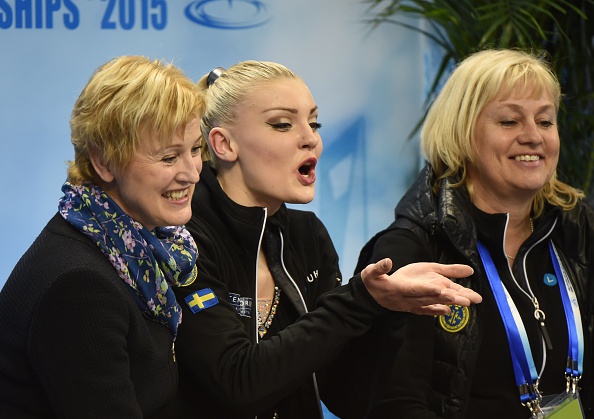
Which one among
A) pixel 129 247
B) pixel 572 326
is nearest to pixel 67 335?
pixel 129 247

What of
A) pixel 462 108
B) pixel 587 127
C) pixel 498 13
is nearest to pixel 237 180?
pixel 462 108

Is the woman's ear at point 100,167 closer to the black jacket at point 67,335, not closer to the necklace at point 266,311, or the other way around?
the black jacket at point 67,335

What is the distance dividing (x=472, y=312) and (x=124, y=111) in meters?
1.06

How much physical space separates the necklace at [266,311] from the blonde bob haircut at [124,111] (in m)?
0.58

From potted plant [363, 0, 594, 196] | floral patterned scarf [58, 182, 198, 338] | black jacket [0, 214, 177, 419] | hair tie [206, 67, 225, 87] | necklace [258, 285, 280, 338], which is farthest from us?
potted plant [363, 0, 594, 196]

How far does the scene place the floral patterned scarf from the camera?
1695 mm

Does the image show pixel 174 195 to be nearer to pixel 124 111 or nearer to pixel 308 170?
pixel 124 111

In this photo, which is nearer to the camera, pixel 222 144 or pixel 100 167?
pixel 100 167

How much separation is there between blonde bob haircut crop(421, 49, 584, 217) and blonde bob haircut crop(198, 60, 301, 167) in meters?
0.49

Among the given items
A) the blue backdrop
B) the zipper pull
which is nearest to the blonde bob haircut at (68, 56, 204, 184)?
the zipper pull

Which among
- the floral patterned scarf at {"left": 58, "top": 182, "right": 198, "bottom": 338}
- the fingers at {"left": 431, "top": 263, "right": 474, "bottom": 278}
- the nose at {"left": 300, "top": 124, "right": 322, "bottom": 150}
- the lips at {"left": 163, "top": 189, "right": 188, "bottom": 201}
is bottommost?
the fingers at {"left": 431, "top": 263, "right": 474, "bottom": 278}

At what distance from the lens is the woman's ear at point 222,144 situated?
226 cm

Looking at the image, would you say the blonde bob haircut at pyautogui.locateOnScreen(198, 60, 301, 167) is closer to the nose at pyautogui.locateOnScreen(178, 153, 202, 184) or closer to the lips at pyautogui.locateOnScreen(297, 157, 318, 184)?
the lips at pyautogui.locateOnScreen(297, 157, 318, 184)

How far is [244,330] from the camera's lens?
208cm
